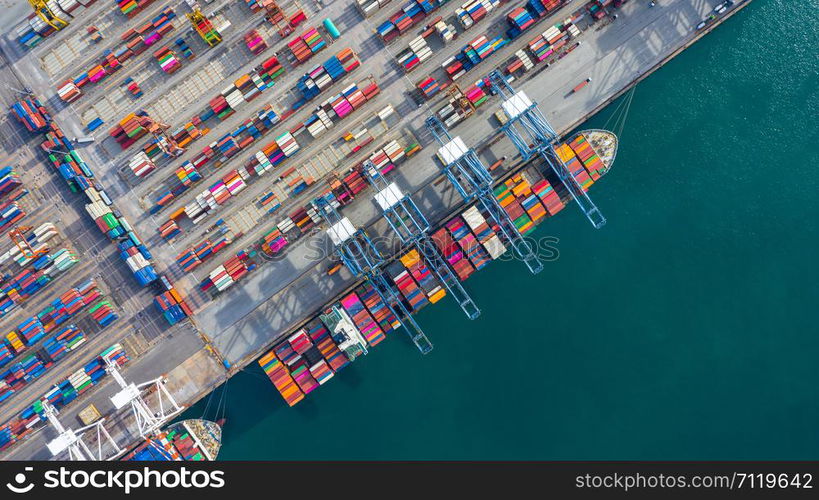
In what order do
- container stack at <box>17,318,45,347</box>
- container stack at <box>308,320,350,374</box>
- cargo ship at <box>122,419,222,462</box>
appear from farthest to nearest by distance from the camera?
1. container stack at <box>308,320,350,374</box>
2. cargo ship at <box>122,419,222,462</box>
3. container stack at <box>17,318,45,347</box>

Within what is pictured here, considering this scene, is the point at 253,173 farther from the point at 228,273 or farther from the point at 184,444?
the point at 184,444

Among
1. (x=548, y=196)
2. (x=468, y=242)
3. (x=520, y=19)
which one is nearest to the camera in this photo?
(x=520, y=19)

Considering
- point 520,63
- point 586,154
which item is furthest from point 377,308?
point 520,63

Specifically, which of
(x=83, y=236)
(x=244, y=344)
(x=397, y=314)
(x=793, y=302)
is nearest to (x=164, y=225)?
(x=83, y=236)

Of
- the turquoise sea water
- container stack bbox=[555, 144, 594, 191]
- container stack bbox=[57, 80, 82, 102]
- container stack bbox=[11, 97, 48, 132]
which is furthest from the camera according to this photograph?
the turquoise sea water

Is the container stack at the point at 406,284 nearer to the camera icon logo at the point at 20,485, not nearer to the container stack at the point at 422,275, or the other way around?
the container stack at the point at 422,275

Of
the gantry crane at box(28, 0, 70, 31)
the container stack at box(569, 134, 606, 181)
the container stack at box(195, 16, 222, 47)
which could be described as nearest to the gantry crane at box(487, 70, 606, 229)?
the container stack at box(569, 134, 606, 181)

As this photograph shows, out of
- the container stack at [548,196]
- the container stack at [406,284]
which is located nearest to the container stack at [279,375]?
the container stack at [406,284]

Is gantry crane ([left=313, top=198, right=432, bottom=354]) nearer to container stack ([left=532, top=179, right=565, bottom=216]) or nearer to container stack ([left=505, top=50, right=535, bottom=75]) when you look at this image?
container stack ([left=532, top=179, right=565, bottom=216])
